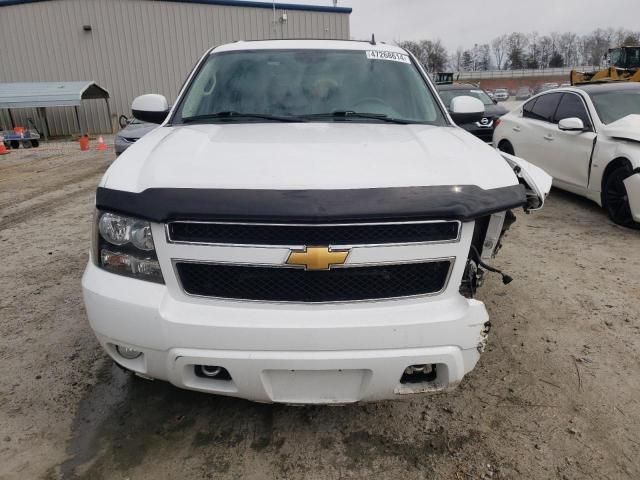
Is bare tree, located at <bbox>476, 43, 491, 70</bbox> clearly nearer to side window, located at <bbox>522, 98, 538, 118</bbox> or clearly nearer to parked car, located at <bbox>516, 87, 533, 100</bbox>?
parked car, located at <bbox>516, 87, 533, 100</bbox>

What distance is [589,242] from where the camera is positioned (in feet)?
16.0

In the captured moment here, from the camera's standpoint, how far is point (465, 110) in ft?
11.4

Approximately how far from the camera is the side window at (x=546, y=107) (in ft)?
22.1

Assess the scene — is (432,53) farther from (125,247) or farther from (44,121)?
(125,247)

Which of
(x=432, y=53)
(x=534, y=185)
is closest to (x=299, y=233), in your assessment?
(x=534, y=185)

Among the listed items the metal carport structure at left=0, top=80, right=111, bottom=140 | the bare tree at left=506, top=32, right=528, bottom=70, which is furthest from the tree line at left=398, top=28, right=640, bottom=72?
the metal carport structure at left=0, top=80, right=111, bottom=140

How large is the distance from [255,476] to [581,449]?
1.43 m

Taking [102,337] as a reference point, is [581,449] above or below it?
below

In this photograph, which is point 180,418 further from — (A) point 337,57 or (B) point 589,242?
(B) point 589,242

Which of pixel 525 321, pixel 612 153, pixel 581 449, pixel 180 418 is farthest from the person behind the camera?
pixel 612 153

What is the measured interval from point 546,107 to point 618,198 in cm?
217

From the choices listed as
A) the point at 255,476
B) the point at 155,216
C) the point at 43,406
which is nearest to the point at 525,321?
the point at 255,476

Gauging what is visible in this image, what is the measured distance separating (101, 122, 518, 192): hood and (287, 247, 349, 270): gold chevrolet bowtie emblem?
24cm

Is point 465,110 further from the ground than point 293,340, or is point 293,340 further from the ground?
point 465,110
